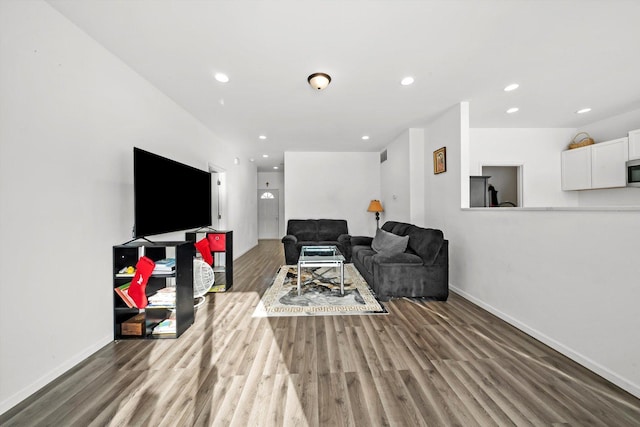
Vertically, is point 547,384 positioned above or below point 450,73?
below

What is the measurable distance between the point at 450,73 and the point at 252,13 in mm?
2050

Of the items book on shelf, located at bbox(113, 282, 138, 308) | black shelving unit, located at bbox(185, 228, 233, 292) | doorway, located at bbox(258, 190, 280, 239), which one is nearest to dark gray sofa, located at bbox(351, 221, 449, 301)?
black shelving unit, located at bbox(185, 228, 233, 292)

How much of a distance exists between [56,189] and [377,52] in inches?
111

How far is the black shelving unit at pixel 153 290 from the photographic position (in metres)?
2.14

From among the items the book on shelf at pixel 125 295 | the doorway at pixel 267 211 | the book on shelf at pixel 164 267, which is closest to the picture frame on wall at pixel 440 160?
the book on shelf at pixel 164 267

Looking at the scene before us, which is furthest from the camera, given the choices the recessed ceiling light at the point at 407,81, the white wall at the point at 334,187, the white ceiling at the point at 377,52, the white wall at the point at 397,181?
the white wall at the point at 334,187

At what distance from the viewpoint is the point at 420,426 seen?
126 centimetres

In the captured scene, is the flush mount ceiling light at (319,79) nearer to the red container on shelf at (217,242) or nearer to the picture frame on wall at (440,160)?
the picture frame on wall at (440,160)

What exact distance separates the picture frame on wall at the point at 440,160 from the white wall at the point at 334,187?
236 cm

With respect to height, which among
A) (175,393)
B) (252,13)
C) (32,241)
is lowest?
(175,393)

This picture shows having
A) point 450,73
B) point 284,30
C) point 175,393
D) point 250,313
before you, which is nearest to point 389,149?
point 450,73

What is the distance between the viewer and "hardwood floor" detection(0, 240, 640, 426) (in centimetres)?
133

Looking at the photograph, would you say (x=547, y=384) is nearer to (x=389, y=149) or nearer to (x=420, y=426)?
(x=420, y=426)

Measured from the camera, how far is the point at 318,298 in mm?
3006
